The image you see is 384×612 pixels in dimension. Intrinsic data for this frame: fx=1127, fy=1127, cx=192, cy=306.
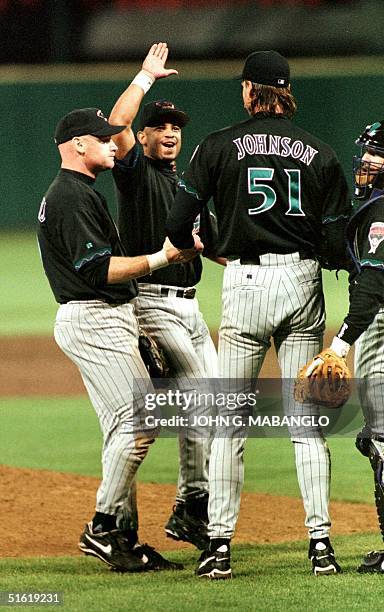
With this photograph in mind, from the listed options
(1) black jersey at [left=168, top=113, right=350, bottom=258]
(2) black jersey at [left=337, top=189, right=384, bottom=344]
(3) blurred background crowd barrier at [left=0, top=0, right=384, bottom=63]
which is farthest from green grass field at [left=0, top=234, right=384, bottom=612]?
(3) blurred background crowd barrier at [left=0, top=0, right=384, bottom=63]

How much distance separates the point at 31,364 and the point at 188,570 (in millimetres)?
5251

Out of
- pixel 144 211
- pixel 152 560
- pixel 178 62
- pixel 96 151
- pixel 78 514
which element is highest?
pixel 178 62

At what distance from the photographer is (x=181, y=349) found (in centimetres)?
439

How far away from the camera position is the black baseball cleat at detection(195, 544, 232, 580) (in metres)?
3.74

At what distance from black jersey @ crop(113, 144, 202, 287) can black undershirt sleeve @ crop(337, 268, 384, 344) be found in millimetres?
1006

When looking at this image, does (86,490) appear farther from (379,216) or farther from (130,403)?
(379,216)

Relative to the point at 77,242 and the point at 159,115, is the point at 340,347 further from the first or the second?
the point at 159,115

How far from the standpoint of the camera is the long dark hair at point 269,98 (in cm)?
A: 385

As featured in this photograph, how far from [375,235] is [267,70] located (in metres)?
0.68

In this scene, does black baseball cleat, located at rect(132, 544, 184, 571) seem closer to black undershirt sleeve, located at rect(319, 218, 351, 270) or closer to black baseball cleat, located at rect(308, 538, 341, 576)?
black baseball cleat, located at rect(308, 538, 341, 576)

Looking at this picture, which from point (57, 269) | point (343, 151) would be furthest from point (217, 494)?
point (343, 151)

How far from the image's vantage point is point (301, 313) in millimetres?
3816

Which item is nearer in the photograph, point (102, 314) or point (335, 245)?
point (335, 245)

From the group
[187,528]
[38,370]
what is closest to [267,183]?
[187,528]
